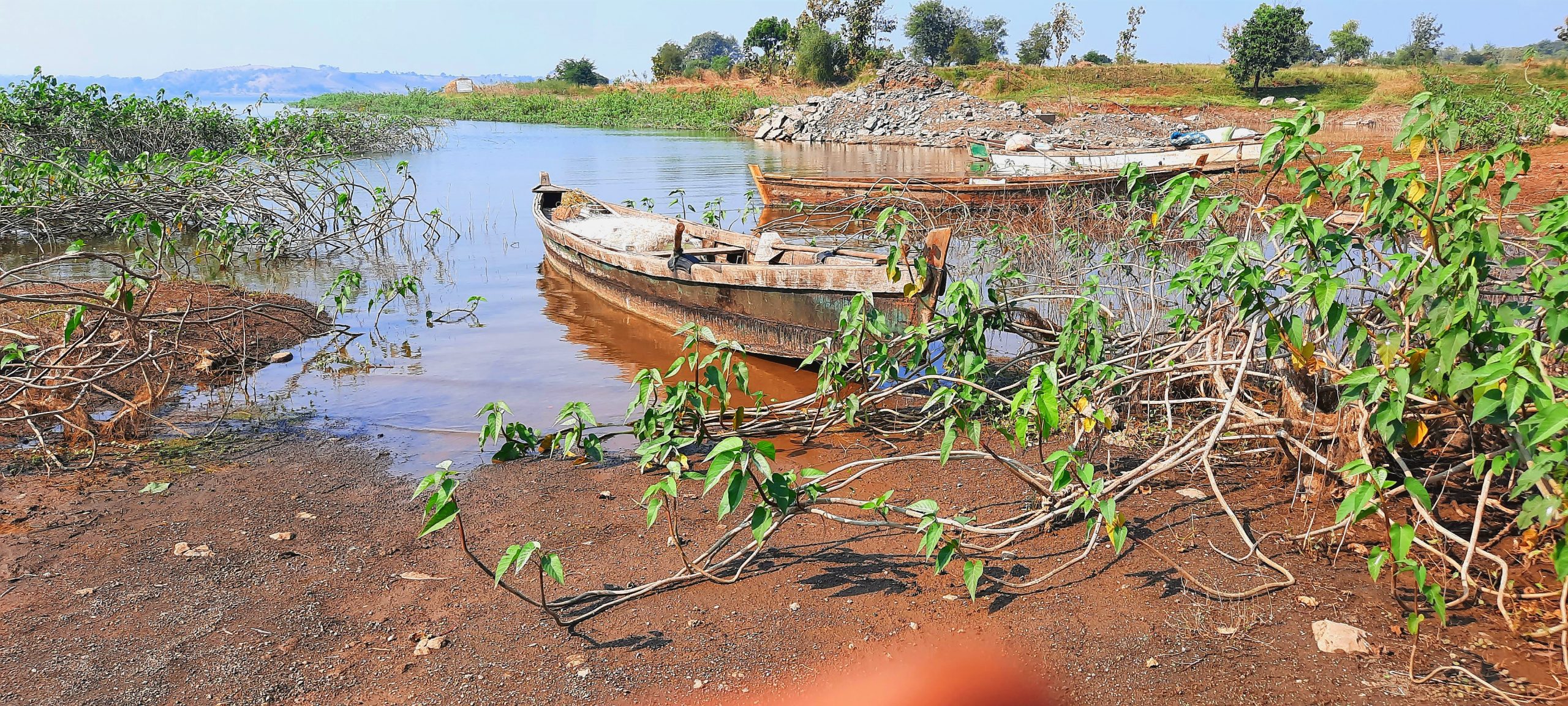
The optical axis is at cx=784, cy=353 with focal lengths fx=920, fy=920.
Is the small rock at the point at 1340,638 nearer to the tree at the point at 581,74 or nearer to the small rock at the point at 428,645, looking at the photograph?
the small rock at the point at 428,645

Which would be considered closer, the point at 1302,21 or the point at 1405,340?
the point at 1405,340

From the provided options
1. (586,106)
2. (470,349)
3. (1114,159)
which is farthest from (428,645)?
(586,106)

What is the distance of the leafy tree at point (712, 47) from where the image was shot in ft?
392

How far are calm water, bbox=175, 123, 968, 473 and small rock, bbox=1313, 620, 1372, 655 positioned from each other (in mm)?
5017

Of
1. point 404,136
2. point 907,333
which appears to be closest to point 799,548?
point 907,333

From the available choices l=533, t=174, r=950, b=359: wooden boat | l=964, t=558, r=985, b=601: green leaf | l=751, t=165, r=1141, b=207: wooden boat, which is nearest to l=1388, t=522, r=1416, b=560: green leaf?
l=964, t=558, r=985, b=601: green leaf

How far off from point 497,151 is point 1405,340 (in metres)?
34.4

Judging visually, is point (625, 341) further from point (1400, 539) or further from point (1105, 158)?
point (1105, 158)

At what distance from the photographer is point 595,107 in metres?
56.2

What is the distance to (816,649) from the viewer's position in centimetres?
362

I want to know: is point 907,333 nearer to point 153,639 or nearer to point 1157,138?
point 153,639

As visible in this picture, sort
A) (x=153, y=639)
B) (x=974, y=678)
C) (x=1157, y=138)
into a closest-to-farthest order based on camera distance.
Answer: (x=974, y=678) < (x=153, y=639) < (x=1157, y=138)

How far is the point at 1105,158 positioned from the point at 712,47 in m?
112

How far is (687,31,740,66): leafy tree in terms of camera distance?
11937 cm
